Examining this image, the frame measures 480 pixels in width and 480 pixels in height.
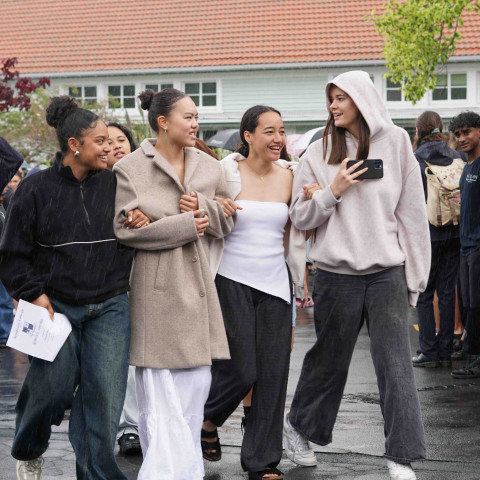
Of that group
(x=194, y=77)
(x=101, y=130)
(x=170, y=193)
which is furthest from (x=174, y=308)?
(x=194, y=77)

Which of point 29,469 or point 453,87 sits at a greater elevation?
point 453,87

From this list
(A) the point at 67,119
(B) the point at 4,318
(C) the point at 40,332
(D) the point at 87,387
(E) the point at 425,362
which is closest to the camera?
(C) the point at 40,332

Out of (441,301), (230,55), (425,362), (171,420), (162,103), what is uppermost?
(230,55)

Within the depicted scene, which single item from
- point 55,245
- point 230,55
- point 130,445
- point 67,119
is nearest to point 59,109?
point 67,119

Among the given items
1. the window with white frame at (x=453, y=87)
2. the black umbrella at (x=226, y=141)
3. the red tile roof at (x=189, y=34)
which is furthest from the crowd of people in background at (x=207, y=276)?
the window with white frame at (x=453, y=87)

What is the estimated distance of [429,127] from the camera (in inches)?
357

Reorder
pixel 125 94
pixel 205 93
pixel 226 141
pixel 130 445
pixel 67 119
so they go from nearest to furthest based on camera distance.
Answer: pixel 67 119, pixel 130 445, pixel 226 141, pixel 205 93, pixel 125 94

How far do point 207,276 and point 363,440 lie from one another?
1.81 metres

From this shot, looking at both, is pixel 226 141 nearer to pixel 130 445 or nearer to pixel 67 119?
pixel 130 445

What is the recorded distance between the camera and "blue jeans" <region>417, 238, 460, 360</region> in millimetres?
9391

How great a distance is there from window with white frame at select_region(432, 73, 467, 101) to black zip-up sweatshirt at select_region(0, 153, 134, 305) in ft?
92.2

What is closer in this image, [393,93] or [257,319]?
[257,319]

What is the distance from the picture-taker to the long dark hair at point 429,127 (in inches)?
357

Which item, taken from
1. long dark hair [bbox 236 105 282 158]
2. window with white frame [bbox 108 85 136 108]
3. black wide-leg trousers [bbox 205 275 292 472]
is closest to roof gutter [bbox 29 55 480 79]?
window with white frame [bbox 108 85 136 108]
